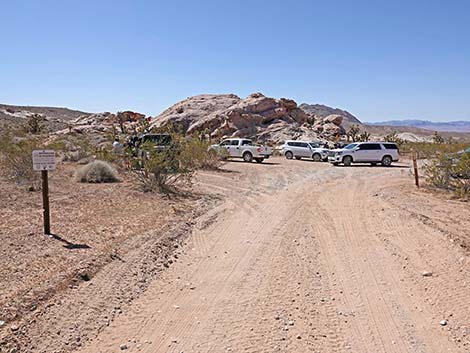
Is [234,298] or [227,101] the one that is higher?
[227,101]

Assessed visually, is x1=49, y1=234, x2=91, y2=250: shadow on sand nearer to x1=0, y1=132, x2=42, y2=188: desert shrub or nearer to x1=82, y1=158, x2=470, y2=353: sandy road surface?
x1=82, y1=158, x2=470, y2=353: sandy road surface

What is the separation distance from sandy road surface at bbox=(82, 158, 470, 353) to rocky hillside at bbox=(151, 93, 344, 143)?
162 feet

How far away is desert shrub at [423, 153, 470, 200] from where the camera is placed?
16781mm

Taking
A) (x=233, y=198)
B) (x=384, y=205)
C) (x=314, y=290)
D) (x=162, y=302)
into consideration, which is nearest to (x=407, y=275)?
(x=314, y=290)

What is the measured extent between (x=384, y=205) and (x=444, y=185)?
551cm

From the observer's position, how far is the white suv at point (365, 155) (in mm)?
34062

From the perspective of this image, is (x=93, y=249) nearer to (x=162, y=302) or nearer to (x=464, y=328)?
(x=162, y=302)

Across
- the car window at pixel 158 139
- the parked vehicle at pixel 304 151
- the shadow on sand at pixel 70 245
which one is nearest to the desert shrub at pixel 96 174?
the car window at pixel 158 139

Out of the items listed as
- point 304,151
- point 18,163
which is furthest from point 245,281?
point 304,151

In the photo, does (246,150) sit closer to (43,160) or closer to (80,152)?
(80,152)

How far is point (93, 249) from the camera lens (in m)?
9.04

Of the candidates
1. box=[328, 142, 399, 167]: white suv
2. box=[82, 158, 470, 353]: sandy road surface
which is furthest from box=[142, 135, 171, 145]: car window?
box=[328, 142, 399, 167]: white suv

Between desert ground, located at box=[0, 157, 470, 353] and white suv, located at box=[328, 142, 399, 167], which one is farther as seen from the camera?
white suv, located at box=[328, 142, 399, 167]

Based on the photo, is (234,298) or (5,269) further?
(5,269)
